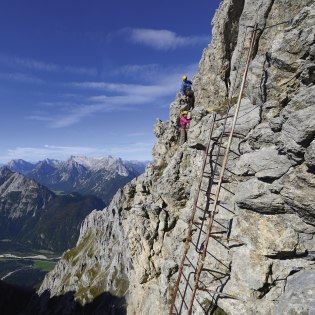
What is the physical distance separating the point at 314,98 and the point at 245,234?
1355 cm

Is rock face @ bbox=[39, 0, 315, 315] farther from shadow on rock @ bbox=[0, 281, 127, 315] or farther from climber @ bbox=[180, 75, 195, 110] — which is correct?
shadow on rock @ bbox=[0, 281, 127, 315]

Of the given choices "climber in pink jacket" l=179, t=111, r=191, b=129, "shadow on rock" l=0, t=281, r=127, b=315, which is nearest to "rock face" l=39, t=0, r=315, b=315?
"climber in pink jacket" l=179, t=111, r=191, b=129

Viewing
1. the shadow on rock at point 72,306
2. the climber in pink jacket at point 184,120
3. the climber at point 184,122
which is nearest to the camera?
the climber in pink jacket at point 184,120

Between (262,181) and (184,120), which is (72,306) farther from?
(262,181)

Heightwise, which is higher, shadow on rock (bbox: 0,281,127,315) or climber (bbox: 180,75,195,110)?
climber (bbox: 180,75,195,110)

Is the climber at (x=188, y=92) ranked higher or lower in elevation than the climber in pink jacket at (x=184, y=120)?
higher

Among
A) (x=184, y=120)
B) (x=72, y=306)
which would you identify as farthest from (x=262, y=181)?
(x=72, y=306)

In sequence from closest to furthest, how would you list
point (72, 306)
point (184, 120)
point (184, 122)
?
point (184, 120)
point (184, 122)
point (72, 306)

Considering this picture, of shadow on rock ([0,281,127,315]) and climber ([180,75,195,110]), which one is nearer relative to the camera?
climber ([180,75,195,110])

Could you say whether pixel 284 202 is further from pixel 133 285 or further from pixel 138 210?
pixel 133 285

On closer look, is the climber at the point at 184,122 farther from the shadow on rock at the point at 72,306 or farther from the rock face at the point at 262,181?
the shadow on rock at the point at 72,306

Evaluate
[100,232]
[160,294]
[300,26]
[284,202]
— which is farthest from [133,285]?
[100,232]

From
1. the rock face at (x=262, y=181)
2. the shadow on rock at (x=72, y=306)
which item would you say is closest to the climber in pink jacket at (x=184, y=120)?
the rock face at (x=262, y=181)

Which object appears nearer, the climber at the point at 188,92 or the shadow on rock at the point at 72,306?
the climber at the point at 188,92
